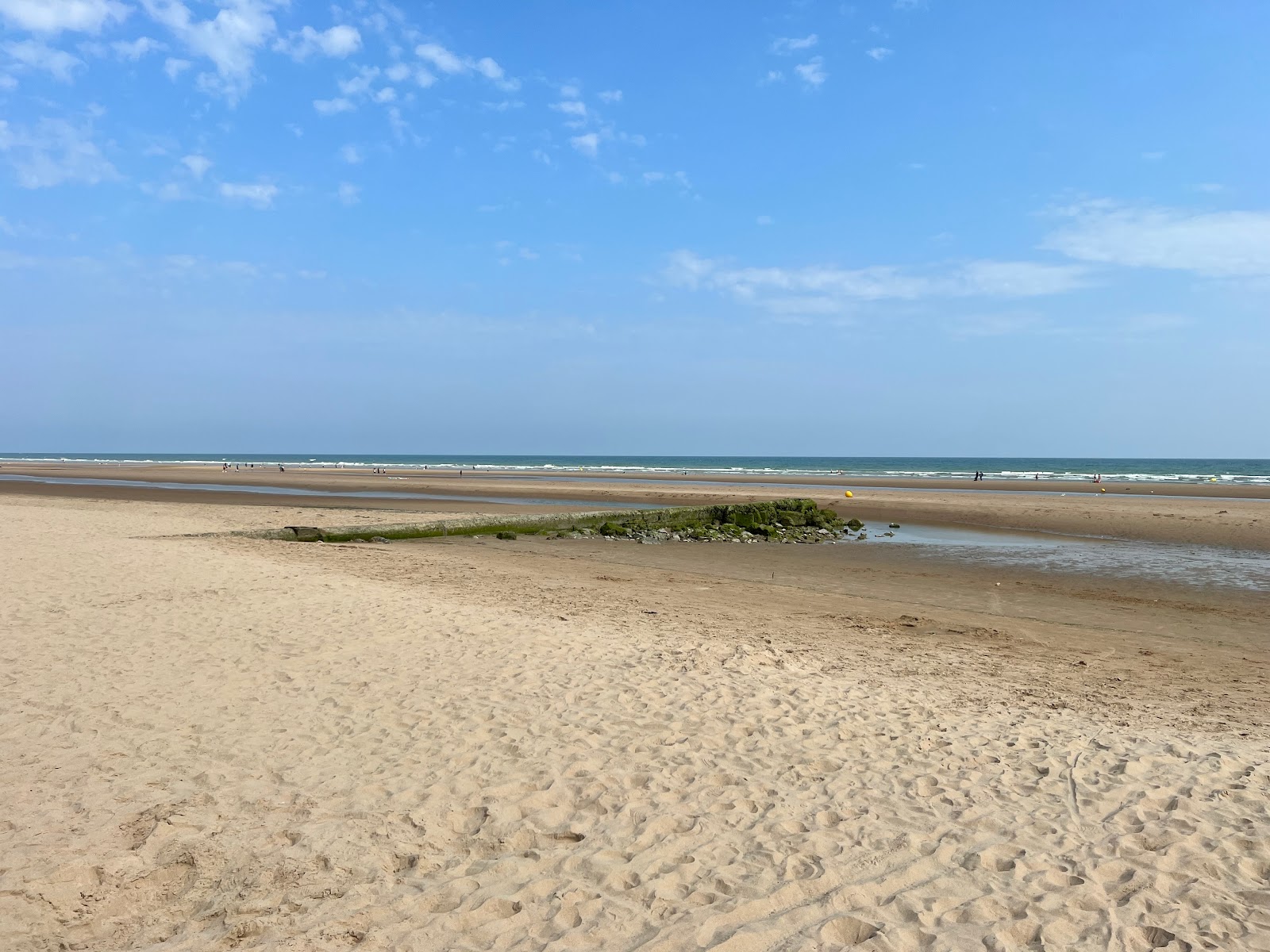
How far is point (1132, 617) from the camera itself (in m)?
11.9

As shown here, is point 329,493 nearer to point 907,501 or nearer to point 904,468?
point 907,501

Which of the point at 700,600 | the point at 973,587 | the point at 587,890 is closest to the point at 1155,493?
the point at 973,587

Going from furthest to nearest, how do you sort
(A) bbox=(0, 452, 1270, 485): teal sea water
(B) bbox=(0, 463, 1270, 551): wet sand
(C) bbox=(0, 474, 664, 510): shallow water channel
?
1. (A) bbox=(0, 452, 1270, 485): teal sea water
2. (C) bbox=(0, 474, 664, 510): shallow water channel
3. (B) bbox=(0, 463, 1270, 551): wet sand

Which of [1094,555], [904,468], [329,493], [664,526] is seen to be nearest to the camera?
[1094,555]

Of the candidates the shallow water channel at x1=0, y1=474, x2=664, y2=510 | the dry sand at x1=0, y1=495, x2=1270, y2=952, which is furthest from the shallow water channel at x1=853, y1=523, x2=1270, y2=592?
the shallow water channel at x1=0, y1=474, x2=664, y2=510

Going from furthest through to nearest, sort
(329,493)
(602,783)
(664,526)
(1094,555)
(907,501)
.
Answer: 1. (329,493)
2. (907,501)
3. (664,526)
4. (1094,555)
5. (602,783)

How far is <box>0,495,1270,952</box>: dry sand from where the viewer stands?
371 cm

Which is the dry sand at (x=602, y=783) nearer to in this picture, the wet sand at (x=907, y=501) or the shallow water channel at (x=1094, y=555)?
the shallow water channel at (x=1094, y=555)

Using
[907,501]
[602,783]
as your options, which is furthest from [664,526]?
[602,783]

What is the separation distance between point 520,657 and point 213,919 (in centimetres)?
440

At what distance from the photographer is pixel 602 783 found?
5.11m

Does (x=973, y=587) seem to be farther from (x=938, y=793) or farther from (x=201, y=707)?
(x=201, y=707)

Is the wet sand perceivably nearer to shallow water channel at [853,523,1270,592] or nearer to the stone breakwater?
shallow water channel at [853,523,1270,592]

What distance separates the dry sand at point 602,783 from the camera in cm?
371
